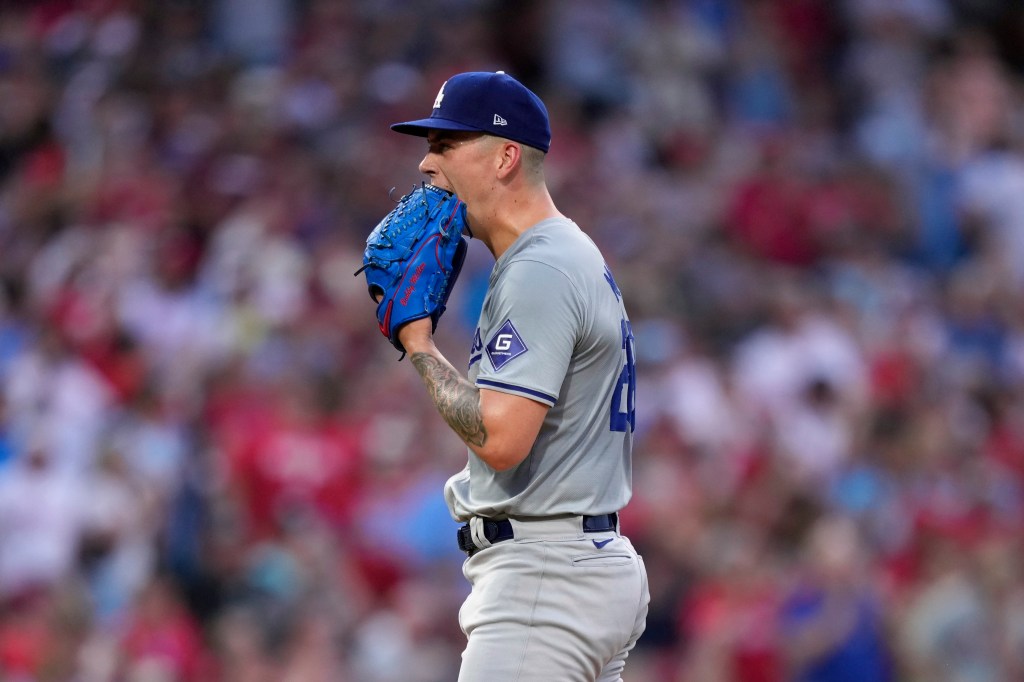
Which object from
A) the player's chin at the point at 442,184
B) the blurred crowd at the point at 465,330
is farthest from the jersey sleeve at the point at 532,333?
the blurred crowd at the point at 465,330

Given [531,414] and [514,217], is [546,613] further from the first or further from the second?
[514,217]

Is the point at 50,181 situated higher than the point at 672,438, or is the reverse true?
the point at 50,181

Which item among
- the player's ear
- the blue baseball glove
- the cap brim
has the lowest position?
the blue baseball glove

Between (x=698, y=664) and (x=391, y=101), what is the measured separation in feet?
17.4

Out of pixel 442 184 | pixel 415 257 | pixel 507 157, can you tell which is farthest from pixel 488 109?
pixel 415 257

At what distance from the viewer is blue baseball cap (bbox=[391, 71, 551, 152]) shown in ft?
11.6

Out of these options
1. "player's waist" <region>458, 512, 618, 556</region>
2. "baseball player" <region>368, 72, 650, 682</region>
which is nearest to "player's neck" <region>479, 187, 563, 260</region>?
"baseball player" <region>368, 72, 650, 682</region>

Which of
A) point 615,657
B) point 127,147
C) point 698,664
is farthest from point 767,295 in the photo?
point 615,657

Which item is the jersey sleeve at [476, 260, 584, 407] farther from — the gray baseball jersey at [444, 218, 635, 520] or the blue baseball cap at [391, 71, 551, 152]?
the blue baseball cap at [391, 71, 551, 152]

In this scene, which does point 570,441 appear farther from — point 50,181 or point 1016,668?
point 50,181

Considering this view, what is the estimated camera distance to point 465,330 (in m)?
9.25

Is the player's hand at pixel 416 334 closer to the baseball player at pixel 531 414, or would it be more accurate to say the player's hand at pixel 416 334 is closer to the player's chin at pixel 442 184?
the baseball player at pixel 531 414

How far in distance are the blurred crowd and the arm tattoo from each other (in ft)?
12.3

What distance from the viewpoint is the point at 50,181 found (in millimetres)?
10867
